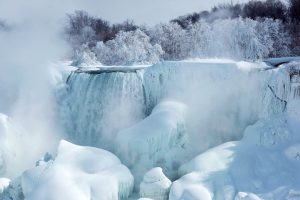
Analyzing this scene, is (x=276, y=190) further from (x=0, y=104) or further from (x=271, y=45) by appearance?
(x=271, y=45)

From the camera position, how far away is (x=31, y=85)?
1128cm

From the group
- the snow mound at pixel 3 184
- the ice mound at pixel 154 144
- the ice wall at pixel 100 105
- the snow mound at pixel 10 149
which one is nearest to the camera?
the snow mound at pixel 3 184

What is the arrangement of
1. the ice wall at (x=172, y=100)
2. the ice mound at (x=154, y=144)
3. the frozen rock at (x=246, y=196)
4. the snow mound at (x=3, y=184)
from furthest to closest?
the ice wall at (x=172, y=100)
the ice mound at (x=154, y=144)
the snow mound at (x=3, y=184)
the frozen rock at (x=246, y=196)

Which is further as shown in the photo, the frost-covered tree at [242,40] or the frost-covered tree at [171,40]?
the frost-covered tree at [171,40]

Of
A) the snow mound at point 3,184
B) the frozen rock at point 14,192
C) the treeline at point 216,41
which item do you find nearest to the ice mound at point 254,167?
the frozen rock at point 14,192

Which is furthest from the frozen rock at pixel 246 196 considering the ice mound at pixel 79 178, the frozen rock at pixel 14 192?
the frozen rock at pixel 14 192

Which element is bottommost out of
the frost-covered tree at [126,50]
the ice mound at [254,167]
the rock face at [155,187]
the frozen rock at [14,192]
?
the frozen rock at [14,192]

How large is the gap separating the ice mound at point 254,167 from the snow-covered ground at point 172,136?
0.7 inches

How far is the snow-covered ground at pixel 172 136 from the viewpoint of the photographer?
23.0 feet

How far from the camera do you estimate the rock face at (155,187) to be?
725 cm

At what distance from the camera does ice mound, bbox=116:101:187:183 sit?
Answer: 8.43m

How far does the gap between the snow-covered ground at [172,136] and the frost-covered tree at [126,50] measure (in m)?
11.8

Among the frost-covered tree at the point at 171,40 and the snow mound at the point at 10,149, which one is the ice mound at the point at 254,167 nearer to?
the snow mound at the point at 10,149

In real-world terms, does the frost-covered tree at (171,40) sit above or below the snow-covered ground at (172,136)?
above
